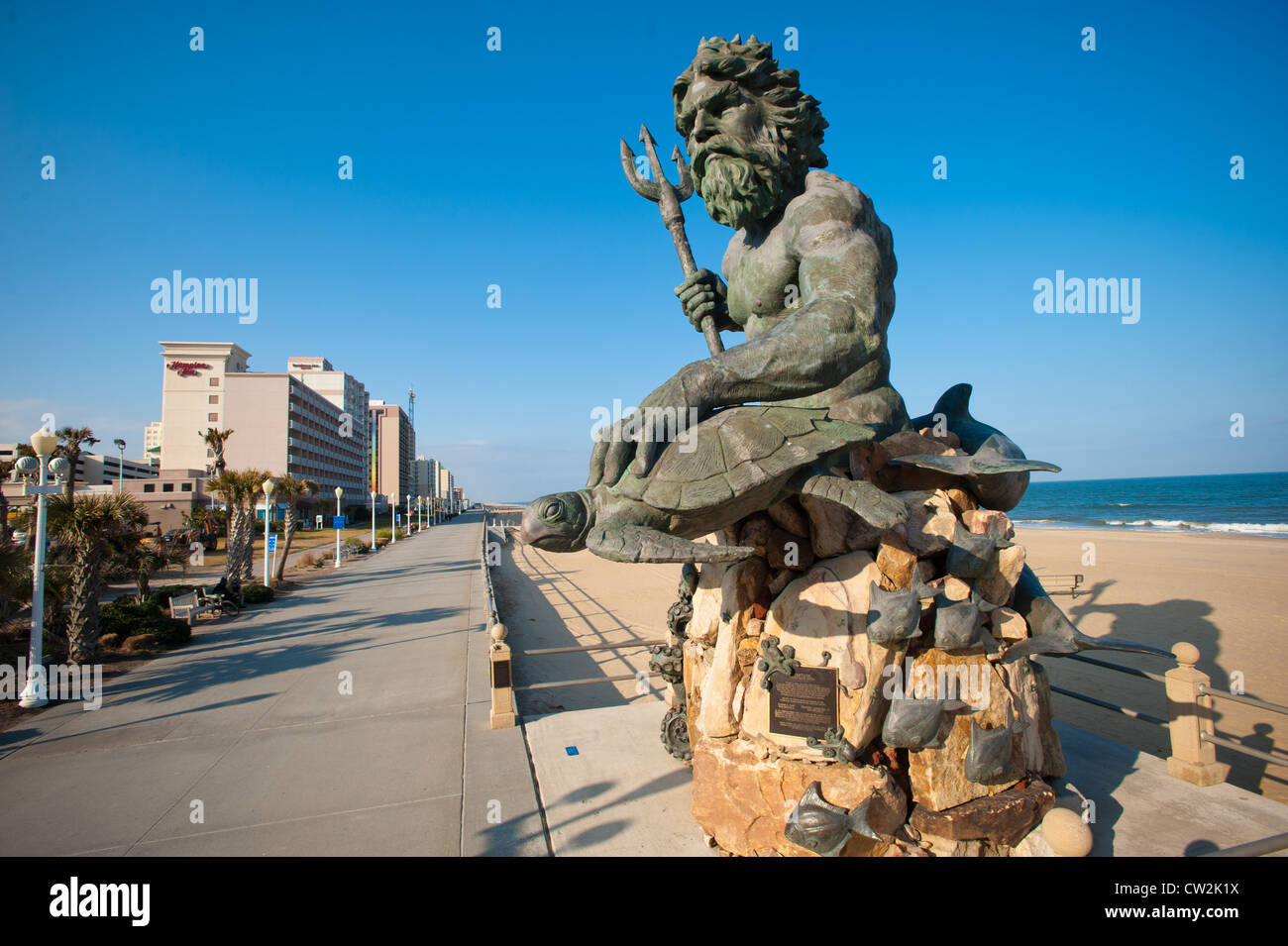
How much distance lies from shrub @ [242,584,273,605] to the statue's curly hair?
17.2m

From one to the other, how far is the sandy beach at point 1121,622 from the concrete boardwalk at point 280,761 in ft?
6.49

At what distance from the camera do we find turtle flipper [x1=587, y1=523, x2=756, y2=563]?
215cm

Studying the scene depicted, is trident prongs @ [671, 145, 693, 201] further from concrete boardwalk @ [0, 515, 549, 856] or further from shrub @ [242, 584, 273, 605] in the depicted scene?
shrub @ [242, 584, 273, 605]

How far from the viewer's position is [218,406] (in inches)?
2243

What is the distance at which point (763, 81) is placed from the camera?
341 centimetres

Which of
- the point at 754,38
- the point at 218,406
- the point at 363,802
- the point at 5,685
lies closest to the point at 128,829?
the point at 363,802

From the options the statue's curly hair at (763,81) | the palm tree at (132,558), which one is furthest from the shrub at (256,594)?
the statue's curly hair at (763,81)

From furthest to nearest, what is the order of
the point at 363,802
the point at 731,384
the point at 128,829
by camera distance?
the point at 363,802, the point at 128,829, the point at 731,384

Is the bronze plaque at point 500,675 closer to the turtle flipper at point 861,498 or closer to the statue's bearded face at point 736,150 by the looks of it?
the turtle flipper at point 861,498

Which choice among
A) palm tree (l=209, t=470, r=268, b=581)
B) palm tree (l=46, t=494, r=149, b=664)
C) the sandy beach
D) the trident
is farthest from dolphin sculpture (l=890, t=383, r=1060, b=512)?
palm tree (l=209, t=470, r=268, b=581)

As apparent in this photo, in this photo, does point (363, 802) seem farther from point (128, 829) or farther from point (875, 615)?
point (875, 615)

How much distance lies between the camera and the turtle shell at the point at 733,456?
2.38m

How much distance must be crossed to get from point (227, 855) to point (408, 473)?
10715 centimetres

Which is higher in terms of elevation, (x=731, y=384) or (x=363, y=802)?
(x=731, y=384)
